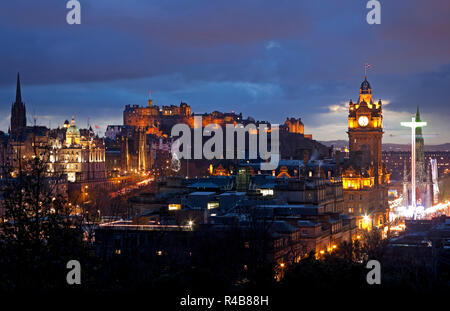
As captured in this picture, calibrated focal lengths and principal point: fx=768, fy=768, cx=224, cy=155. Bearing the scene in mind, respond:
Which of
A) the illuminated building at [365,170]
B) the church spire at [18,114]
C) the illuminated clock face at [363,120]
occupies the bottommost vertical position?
the illuminated building at [365,170]

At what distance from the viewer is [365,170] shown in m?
104

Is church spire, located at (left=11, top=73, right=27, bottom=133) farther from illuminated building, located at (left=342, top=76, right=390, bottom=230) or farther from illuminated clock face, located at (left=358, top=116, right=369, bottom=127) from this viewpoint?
illuminated clock face, located at (left=358, top=116, right=369, bottom=127)

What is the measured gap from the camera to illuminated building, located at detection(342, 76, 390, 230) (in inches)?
3851

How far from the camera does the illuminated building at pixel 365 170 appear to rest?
321ft

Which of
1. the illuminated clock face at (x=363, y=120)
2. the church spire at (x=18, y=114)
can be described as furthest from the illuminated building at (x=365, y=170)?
the church spire at (x=18, y=114)

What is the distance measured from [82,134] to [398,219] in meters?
74.4

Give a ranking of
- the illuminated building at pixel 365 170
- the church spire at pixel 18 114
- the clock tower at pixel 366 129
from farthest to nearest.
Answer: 1. the church spire at pixel 18 114
2. the clock tower at pixel 366 129
3. the illuminated building at pixel 365 170

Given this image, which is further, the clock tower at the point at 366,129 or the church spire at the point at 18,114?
the church spire at the point at 18,114

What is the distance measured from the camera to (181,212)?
207 ft

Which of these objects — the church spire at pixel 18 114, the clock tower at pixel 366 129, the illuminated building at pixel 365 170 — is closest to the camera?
the illuminated building at pixel 365 170

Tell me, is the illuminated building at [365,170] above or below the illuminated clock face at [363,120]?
below

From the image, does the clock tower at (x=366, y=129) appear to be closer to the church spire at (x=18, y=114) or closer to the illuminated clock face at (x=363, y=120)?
the illuminated clock face at (x=363, y=120)

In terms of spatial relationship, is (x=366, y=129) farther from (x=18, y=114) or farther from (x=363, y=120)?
(x=18, y=114)

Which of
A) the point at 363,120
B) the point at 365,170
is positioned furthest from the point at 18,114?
the point at 365,170
